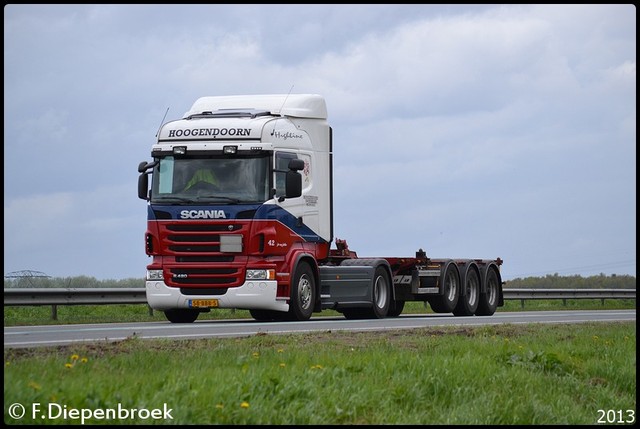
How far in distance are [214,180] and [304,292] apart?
285cm

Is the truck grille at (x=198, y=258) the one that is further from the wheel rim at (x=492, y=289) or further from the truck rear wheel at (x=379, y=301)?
the wheel rim at (x=492, y=289)

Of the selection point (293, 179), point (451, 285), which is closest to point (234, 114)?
point (293, 179)

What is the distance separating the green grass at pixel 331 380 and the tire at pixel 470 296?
12.3 metres

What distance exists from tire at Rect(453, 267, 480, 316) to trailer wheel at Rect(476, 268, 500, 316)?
277 mm

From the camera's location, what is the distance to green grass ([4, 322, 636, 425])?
8.92 metres

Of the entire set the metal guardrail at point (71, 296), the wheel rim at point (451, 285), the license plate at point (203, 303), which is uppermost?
the wheel rim at point (451, 285)

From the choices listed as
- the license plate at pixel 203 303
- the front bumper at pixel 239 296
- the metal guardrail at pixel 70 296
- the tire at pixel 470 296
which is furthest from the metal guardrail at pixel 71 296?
the tire at pixel 470 296

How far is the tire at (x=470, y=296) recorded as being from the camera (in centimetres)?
2780

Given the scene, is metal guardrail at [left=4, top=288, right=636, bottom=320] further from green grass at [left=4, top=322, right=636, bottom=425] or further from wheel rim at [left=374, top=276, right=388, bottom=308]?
green grass at [left=4, top=322, right=636, bottom=425]

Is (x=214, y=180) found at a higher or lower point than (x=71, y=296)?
higher

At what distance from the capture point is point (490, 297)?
2956cm

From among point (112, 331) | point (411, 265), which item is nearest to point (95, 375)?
point (112, 331)

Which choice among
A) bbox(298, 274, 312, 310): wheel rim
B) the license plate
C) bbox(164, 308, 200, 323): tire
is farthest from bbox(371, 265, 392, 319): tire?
the license plate

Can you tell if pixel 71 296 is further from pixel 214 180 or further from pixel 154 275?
pixel 214 180
